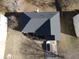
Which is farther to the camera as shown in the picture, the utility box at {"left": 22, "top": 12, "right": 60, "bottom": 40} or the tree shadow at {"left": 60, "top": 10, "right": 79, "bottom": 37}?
the tree shadow at {"left": 60, "top": 10, "right": 79, "bottom": 37}

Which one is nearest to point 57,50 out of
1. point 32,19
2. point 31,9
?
point 32,19

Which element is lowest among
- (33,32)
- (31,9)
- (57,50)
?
(57,50)

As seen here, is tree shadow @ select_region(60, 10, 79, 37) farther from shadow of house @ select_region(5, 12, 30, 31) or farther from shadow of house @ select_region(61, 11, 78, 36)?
shadow of house @ select_region(5, 12, 30, 31)

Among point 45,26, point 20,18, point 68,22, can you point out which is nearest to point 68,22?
point 68,22

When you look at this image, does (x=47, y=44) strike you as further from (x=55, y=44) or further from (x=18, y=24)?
(x=18, y=24)

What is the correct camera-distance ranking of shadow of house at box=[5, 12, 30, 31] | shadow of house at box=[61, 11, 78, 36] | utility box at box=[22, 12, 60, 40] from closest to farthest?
utility box at box=[22, 12, 60, 40], shadow of house at box=[5, 12, 30, 31], shadow of house at box=[61, 11, 78, 36]

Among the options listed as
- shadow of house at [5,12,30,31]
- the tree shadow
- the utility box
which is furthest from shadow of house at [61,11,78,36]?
shadow of house at [5,12,30,31]
